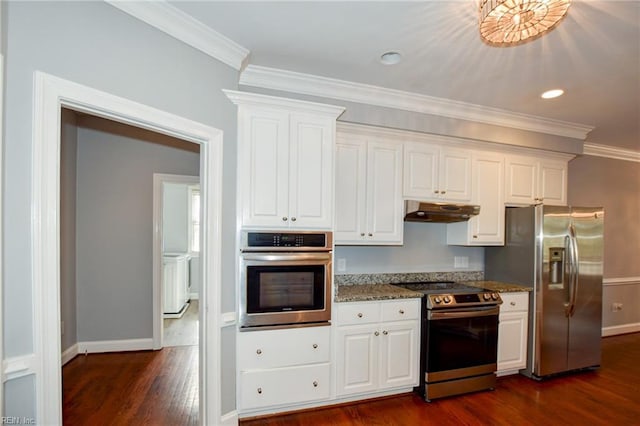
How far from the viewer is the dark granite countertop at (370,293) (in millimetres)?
2716

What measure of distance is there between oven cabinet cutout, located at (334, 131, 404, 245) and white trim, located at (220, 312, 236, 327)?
1080 mm

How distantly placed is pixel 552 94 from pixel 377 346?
2752mm

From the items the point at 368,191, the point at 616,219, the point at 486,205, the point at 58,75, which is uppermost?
the point at 58,75

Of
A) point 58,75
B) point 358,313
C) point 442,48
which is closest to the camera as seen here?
point 58,75

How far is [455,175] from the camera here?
3.37 meters

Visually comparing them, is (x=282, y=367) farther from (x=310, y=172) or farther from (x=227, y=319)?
(x=310, y=172)

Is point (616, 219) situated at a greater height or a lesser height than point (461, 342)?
greater

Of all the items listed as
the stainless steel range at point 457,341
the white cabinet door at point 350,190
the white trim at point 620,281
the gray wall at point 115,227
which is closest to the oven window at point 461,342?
the stainless steel range at point 457,341

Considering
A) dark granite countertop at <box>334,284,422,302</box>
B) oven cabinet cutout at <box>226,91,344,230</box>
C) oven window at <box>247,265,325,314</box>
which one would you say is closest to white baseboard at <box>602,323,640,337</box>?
dark granite countertop at <box>334,284,422,302</box>

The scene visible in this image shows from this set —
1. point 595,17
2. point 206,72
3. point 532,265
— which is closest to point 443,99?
point 595,17

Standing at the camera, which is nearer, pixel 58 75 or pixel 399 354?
pixel 58 75

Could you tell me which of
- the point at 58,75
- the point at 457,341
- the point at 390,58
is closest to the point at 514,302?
the point at 457,341

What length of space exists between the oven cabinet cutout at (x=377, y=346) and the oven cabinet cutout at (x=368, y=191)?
2.01 feet

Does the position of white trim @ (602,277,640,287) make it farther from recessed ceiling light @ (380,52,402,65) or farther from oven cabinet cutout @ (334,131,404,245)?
recessed ceiling light @ (380,52,402,65)
